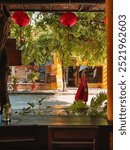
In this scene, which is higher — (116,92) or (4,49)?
(4,49)

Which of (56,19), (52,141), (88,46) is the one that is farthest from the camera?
(88,46)

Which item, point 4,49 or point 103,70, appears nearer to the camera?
point 4,49

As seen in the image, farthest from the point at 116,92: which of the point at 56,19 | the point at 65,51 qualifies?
the point at 65,51

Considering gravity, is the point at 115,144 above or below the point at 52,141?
above

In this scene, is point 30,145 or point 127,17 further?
point 30,145

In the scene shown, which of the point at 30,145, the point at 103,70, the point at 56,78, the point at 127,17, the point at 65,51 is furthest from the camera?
the point at 103,70

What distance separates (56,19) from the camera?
1139cm

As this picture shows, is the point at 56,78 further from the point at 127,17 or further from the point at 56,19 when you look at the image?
the point at 127,17

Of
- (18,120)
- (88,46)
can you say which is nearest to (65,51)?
(88,46)

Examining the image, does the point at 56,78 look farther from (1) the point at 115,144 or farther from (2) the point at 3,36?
(1) the point at 115,144

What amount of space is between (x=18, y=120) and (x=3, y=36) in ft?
7.48

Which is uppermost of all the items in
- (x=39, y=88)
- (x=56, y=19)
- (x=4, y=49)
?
(x=56, y=19)

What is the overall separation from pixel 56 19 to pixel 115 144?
10.5 meters

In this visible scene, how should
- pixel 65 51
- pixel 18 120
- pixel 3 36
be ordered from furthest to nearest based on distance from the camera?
pixel 65 51
pixel 3 36
pixel 18 120
